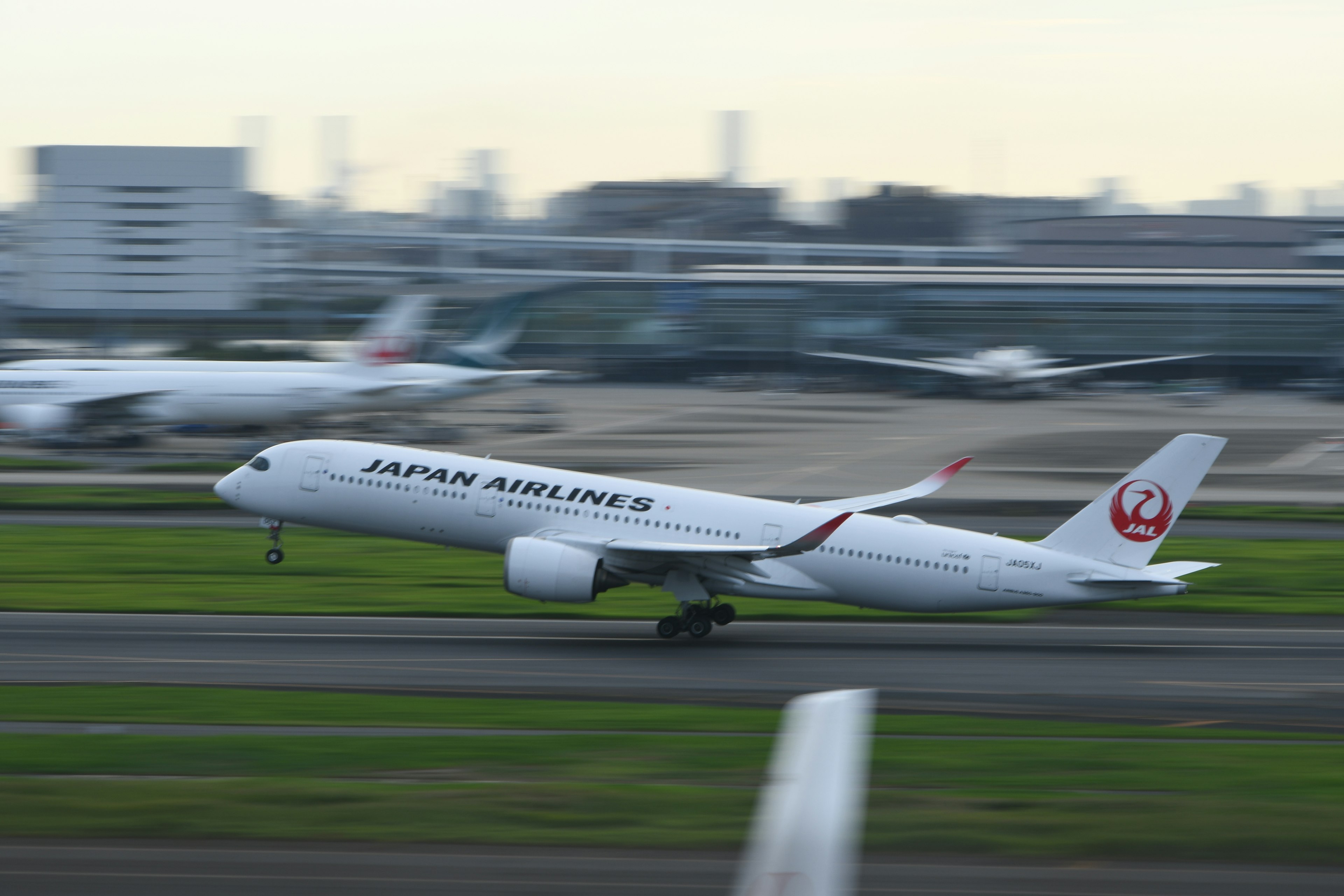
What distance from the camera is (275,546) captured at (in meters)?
36.8

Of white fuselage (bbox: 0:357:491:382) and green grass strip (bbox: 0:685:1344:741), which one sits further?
white fuselage (bbox: 0:357:491:382)

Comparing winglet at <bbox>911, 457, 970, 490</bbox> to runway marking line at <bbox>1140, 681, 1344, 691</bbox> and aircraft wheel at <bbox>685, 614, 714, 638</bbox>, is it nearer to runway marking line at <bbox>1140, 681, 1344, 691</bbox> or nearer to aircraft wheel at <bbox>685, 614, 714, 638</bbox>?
aircraft wheel at <bbox>685, 614, 714, 638</bbox>

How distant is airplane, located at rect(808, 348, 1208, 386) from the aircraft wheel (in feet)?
272

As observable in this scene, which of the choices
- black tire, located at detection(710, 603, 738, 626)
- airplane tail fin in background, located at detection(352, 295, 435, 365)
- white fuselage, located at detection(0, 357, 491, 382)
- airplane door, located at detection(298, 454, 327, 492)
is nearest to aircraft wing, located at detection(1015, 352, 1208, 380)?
white fuselage, located at detection(0, 357, 491, 382)

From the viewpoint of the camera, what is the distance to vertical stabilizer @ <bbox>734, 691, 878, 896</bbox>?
4926mm

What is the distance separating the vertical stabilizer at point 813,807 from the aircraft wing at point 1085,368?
106m

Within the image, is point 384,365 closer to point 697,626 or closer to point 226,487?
point 226,487

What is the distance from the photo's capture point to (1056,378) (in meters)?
110

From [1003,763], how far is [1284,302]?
402ft

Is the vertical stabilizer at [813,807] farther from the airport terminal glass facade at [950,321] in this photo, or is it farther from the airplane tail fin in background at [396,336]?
the airport terminal glass facade at [950,321]

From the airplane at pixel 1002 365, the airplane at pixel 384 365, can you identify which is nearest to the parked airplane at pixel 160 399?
the airplane at pixel 384 365

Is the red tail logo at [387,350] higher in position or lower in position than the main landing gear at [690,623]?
higher

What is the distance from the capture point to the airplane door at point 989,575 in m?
30.2

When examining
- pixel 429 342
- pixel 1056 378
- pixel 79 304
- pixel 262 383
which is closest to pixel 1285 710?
pixel 262 383
